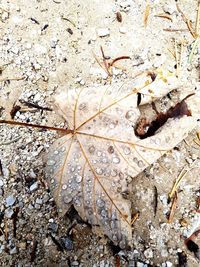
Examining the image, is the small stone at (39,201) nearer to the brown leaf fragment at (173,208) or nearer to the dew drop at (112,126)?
the dew drop at (112,126)

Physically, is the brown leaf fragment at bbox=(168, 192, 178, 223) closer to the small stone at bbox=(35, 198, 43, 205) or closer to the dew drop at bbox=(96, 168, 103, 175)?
the dew drop at bbox=(96, 168, 103, 175)

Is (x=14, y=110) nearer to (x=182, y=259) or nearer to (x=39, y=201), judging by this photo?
(x=39, y=201)

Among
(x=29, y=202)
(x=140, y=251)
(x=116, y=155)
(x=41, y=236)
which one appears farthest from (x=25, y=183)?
(x=140, y=251)

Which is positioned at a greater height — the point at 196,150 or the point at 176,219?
the point at 196,150

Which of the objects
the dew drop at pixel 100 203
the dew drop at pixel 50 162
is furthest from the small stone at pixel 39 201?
the dew drop at pixel 100 203

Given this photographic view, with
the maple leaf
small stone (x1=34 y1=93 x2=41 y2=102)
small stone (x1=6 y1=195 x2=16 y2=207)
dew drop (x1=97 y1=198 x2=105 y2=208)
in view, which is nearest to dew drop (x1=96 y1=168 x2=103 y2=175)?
the maple leaf

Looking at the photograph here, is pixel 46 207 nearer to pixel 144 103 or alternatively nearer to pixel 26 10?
pixel 144 103

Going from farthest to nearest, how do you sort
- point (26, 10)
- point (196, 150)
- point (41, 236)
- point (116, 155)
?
point (26, 10) → point (196, 150) → point (41, 236) → point (116, 155)
